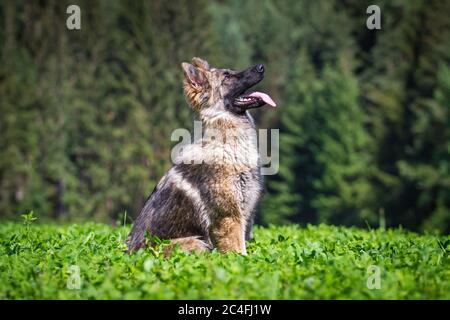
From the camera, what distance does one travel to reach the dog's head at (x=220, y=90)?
29.2 feet

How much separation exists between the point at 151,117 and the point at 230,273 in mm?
45315

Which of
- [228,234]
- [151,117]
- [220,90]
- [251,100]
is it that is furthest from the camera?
[151,117]

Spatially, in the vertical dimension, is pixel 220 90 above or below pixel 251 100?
above

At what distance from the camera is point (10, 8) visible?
51.1 m

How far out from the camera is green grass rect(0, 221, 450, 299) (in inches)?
220

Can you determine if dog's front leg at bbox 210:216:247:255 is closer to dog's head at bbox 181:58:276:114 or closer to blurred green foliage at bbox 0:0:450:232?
dog's head at bbox 181:58:276:114

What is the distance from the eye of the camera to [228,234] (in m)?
7.77

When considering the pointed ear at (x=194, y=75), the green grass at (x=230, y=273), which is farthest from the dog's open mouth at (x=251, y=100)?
the green grass at (x=230, y=273)

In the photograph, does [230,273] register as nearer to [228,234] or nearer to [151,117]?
[228,234]

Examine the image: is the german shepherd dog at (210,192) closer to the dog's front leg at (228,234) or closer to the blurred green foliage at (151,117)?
the dog's front leg at (228,234)

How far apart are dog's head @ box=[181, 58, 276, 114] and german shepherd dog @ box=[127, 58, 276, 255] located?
0.04 metres

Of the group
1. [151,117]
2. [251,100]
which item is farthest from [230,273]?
[151,117]

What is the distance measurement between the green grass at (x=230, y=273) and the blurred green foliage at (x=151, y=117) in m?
38.3

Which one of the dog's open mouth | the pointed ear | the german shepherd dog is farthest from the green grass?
the pointed ear
